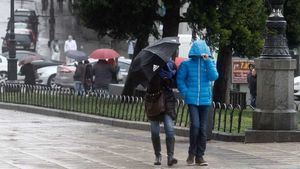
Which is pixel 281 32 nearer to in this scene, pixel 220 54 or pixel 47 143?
pixel 47 143

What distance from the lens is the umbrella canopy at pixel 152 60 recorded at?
12.8 metres

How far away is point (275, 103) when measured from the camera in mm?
15898

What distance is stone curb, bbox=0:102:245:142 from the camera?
16447 millimetres

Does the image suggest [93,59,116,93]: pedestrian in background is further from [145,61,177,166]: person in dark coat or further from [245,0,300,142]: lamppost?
[145,61,177,166]: person in dark coat

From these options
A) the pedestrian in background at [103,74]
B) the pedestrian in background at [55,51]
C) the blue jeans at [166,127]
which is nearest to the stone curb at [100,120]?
the pedestrian in background at [103,74]

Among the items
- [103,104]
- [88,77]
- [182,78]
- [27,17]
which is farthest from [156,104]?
[27,17]

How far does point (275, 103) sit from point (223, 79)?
10.3 meters

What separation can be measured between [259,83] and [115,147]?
114 inches

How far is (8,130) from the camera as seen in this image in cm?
1898

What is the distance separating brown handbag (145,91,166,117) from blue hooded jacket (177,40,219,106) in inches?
12.8

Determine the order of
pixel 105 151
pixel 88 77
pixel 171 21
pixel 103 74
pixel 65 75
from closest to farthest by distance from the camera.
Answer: pixel 105 151 → pixel 171 21 → pixel 103 74 → pixel 88 77 → pixel 65 75

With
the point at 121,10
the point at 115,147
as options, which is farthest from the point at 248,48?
the point at 115,147

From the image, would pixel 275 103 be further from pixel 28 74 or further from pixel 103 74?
pixel 28 74

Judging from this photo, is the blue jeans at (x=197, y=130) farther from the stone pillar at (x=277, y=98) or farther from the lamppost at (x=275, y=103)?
the stone pillar at (x=277, y=98)
